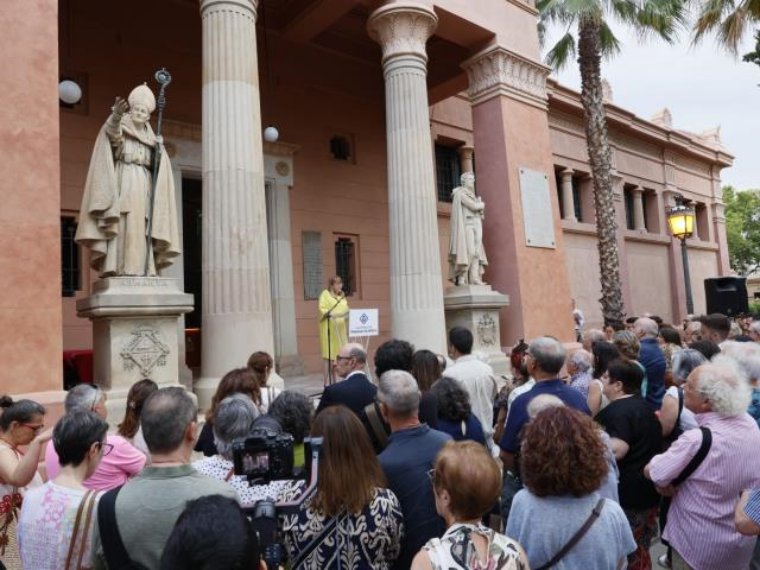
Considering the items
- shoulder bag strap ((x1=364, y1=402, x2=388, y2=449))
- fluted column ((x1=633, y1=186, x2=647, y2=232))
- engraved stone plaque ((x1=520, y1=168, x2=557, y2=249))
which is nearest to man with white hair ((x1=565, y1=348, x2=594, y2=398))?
shoulder bag strap ((x1=364, y1=402, x2=388, y2=449))

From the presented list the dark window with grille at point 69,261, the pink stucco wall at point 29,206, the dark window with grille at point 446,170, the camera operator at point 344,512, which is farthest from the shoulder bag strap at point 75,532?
the dark window with grille at point 446,170

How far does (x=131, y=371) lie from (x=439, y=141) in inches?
486

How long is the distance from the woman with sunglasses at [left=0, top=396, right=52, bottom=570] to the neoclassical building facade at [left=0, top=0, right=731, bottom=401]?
3072 mm

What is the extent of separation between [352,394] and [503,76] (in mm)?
10881

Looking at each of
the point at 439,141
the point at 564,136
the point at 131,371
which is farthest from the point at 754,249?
the point at 131,371

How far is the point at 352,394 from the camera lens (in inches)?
164

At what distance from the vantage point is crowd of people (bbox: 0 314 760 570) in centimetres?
205

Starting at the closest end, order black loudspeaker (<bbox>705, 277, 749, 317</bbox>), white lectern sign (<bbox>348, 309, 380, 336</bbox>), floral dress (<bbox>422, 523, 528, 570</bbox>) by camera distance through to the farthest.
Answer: floral dress (<bbox>422, 523, 528, 570</bbox>) < white lectern sign (<bbox>348, 309, 380, 336</bbox>) < black loudspeaker (<bbox>705, 277, 749, 317</bbox>)

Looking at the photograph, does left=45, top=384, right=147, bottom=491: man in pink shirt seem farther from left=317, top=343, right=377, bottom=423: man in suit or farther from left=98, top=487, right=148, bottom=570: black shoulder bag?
left=317, top=343, right=377, bottom=423: man in suit

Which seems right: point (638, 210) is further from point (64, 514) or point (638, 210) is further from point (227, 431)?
point (64, 514)

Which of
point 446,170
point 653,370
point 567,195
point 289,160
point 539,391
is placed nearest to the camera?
point 539,391

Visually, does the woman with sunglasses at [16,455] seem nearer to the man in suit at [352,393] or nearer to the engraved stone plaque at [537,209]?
the man in suit at [352,393]

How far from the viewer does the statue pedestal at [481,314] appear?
11.8 metres

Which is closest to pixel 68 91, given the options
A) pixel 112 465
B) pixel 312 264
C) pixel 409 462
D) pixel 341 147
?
pixel 312 264
